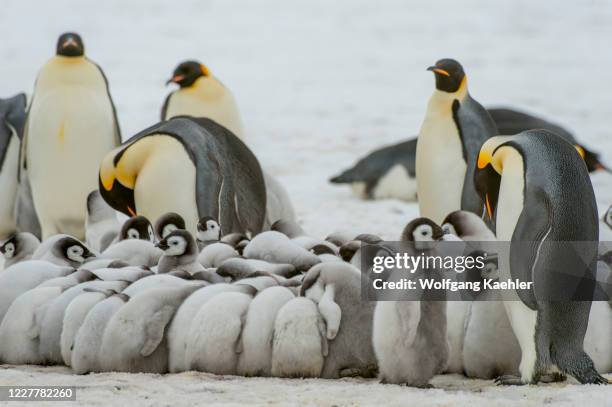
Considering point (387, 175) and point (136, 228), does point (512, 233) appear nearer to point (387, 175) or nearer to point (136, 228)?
point (136, 228)

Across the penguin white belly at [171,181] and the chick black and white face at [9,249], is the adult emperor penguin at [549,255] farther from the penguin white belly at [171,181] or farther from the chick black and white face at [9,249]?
the chick black and white face at [9,249]

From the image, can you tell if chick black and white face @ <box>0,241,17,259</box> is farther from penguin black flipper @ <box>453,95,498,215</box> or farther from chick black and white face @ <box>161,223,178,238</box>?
penguin black flipper @ <box>453,95,498,215</box>

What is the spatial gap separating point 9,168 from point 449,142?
2.55 metres

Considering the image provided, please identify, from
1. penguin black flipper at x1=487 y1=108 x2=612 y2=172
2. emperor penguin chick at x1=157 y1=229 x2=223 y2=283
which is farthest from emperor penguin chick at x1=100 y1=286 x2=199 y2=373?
penguin black flipper at x1=487 y1=108 x2=612 y2=172

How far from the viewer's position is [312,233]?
711 centimetres

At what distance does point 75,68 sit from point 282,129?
19.0 ft

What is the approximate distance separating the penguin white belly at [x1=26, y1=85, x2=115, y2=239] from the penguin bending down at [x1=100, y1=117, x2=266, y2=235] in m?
1.02

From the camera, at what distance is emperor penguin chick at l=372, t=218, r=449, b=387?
3.51 m

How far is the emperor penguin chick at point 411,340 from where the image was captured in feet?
11.5

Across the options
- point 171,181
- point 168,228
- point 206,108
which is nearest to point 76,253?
point 168,228

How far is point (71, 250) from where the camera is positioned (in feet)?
15.4

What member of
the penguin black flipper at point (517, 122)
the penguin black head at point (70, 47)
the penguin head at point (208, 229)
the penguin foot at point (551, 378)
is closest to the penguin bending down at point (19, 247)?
the penguin head at point (208, 229)

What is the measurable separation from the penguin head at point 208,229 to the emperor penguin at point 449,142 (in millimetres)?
1581

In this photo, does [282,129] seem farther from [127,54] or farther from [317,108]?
[127,54]
